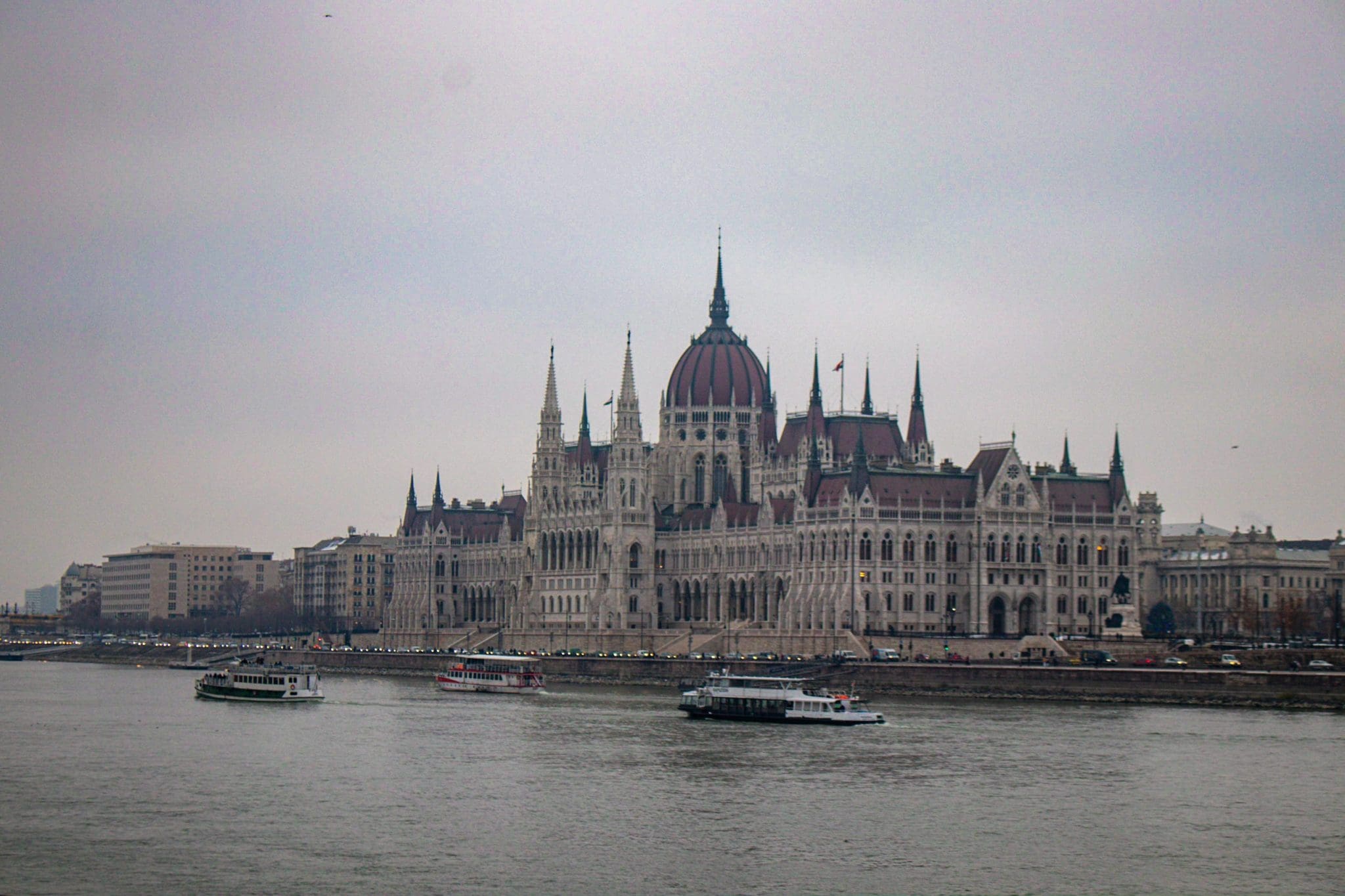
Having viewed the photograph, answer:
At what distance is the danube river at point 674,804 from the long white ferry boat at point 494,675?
2743 centimetres

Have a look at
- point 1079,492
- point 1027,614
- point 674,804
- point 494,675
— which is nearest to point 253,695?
point 494,675

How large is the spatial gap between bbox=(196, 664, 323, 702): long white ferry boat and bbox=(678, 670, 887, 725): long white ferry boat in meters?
27.7

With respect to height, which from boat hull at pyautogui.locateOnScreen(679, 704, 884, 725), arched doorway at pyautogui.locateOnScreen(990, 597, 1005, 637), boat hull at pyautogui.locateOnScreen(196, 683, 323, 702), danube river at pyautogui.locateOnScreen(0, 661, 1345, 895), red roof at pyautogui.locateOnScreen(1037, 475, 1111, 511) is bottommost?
danube river at pyautogui.locateOnScreen(0, 661, 1345, 895)

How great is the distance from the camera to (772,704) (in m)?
127

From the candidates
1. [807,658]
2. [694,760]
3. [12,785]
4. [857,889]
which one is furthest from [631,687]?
[857,889]

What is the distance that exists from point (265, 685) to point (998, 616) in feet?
200

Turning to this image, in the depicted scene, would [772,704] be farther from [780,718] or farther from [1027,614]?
[1027,614]

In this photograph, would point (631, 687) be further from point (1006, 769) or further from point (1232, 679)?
point (1006, 769)

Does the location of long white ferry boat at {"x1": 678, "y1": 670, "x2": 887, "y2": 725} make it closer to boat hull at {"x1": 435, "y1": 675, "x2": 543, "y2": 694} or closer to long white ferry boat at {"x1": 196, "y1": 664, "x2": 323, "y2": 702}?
boat hull at {"x1": 435, "y1": 675, "x2": 543, "y2": 694}

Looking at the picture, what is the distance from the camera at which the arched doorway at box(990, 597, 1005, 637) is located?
586 ft

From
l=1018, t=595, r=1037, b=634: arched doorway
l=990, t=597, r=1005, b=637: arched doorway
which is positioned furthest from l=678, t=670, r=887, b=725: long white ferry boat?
l=1018, t=595, r=1037, b=634: arched doorway

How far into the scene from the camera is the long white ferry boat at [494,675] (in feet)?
515

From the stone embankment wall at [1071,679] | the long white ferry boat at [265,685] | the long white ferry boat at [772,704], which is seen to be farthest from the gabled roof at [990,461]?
the long white ferry boat at [265,685]

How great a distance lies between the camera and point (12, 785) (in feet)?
296
